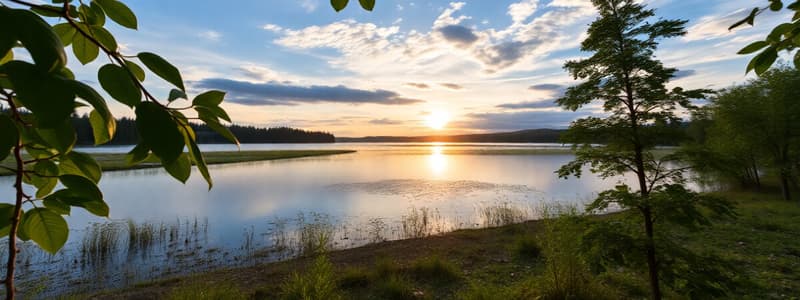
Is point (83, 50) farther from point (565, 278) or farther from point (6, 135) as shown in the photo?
point (565, 278)

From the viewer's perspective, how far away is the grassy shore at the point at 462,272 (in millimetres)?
5250

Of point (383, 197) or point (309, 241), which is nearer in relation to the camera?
point (309, 241)

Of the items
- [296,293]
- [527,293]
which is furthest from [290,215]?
[527,293]

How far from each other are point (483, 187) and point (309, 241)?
15573mm

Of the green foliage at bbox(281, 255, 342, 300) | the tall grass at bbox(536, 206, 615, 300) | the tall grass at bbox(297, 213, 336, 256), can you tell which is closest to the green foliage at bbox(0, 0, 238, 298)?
the green foliage at bbox(281, 255, 342, 300)

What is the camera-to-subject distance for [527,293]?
5.15m

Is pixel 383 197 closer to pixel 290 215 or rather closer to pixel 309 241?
pixel 290 215

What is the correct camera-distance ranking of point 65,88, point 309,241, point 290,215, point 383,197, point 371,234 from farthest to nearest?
point 383,197, point 290,215, point 371,234, point 309,241, point 65,88

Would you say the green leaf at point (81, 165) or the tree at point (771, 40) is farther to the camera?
the tree at point (771, 40)

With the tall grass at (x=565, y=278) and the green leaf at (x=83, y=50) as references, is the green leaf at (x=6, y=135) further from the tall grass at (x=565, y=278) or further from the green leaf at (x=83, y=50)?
the tall grass at (x=565, y=278)

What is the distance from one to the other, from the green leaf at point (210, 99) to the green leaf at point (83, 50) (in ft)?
1.19

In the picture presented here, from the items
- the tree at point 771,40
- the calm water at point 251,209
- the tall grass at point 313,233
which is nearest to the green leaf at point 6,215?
the tree at point 771,40

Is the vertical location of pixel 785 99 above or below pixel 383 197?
Answer: above

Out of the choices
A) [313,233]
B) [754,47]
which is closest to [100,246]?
[313,233]
